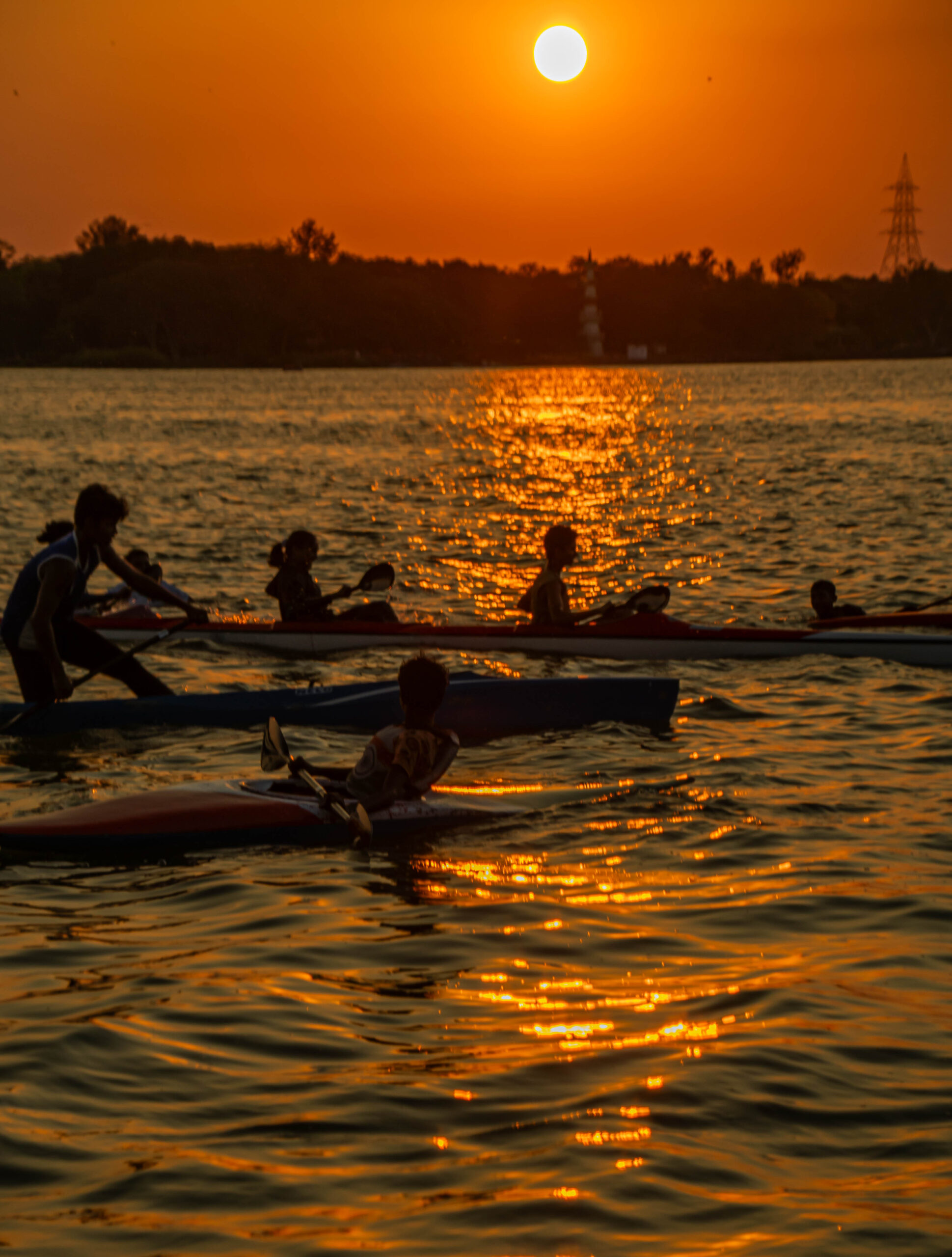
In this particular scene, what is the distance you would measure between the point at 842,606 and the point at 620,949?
7.91 metres

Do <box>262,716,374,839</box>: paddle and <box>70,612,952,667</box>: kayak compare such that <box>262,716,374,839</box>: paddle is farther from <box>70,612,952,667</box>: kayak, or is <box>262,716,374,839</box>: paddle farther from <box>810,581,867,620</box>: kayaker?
<box>810,581,867,620</box>: kayaker

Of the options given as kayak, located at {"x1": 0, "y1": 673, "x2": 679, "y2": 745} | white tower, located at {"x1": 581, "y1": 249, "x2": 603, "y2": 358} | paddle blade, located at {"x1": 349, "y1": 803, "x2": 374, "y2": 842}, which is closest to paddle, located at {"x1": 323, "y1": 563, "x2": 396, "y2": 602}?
kayak, located at {"x1": 0, "y1": 673, "x2": 679, "y2": 745}

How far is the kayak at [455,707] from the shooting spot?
9.77 meters

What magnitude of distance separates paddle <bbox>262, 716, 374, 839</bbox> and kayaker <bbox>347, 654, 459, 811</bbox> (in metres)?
0.17

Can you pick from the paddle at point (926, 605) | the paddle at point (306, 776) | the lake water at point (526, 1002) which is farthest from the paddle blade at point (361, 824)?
the paddle at point (926, 605)

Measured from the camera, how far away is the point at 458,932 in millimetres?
6090

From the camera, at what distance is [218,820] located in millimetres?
7211

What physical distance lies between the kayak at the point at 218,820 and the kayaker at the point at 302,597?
527 centimetres

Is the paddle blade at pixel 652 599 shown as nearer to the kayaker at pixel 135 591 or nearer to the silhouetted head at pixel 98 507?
the kayaker at pixel 135 591

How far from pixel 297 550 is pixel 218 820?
562cm

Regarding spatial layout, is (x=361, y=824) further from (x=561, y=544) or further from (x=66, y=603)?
(x=561, y=544)

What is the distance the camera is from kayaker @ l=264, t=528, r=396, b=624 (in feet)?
41.9

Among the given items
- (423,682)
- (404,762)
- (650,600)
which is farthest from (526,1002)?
(650,600)

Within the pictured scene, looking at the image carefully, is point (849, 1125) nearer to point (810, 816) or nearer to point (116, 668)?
point (810, 816)
